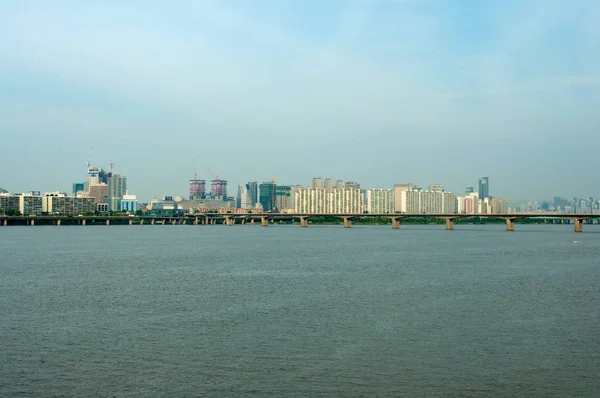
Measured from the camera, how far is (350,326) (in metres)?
32.5

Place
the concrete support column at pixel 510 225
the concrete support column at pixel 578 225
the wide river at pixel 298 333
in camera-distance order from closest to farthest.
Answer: the wide river at pixel 298 333 < the concrete support column at pixel 578 225 < the concrete support column at pixel 510 225

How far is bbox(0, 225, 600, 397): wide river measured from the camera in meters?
22.8

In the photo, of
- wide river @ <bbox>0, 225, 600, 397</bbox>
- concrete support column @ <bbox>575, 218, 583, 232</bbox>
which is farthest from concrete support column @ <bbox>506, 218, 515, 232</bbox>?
wide river @ <bbox>0, 225, 600, 397</bbox>

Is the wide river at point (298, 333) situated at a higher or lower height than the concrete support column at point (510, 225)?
lower

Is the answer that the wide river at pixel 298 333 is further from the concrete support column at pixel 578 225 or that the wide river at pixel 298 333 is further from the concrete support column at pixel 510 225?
the concrete support column at pixel 510 225

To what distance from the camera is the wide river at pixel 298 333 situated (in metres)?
22.8

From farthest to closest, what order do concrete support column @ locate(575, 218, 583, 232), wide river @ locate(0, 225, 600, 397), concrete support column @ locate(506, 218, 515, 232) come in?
concrete support column @ locate(506, 218, 515, 232) < concrete support column @ locate(575, 218, 583, 232) < wide river @ locate(0, 225, 600, 397)

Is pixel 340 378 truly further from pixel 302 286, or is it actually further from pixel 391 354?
pixel 302 286

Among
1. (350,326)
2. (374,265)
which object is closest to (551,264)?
(374,265)

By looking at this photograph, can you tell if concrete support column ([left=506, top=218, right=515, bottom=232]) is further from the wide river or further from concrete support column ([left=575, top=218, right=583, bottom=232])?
the wide river

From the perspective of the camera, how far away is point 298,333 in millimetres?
30656

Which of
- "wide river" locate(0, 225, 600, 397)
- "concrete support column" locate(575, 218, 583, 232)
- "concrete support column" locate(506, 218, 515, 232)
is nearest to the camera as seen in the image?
"wide river" locate(0, 225, 600, 397)

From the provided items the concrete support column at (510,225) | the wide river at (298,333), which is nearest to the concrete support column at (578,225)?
the concrete support column at (510,225)

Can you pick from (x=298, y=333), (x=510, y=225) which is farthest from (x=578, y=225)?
(x=298, y=333)
